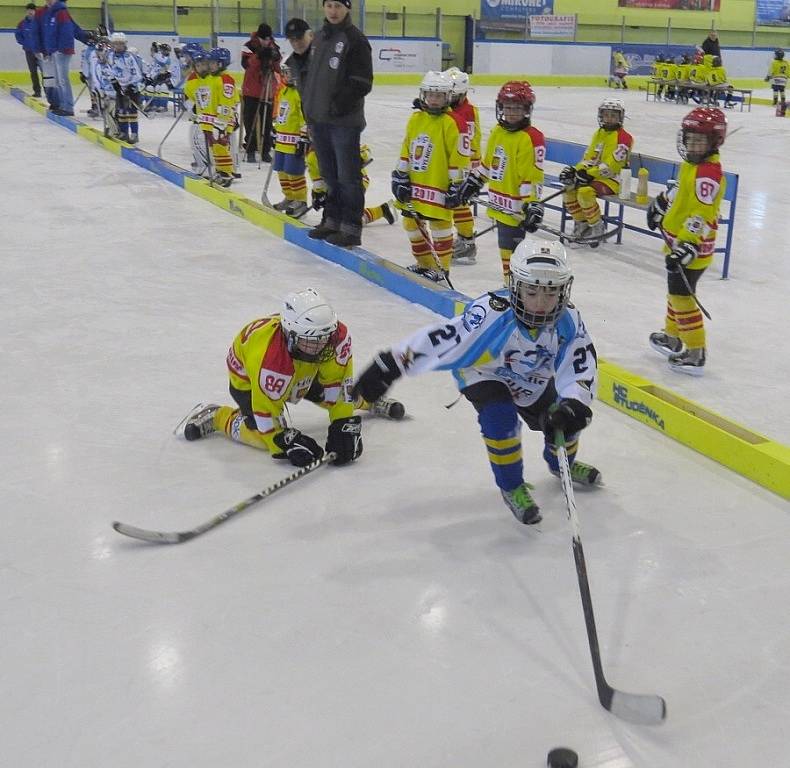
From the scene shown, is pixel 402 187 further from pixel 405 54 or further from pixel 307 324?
pixel 405 54

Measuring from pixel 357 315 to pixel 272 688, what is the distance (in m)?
2.98

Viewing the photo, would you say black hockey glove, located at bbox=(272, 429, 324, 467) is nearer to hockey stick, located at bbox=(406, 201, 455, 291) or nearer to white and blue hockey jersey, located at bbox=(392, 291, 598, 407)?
white and blue hockey jersey, located at bbox=(392, 291, 598, 407)

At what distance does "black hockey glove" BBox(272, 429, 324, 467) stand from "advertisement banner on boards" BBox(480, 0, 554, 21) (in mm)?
22315

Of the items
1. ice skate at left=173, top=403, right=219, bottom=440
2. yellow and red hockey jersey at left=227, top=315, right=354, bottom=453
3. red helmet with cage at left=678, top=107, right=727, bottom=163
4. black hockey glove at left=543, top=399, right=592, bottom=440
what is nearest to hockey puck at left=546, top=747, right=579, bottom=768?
black hockey glove at left=543, top=399, right=592, bottom=440

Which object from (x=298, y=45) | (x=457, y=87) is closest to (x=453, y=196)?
(x=457, y=87)

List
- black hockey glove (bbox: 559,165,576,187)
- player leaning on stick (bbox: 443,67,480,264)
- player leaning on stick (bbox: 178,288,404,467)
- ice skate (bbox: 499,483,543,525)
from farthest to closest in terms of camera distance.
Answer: black hockey glove (bbox: 559,165,576,187) < player leaning on stick (bbox: 443,67,480,264) < player leaning on stick (bbox: 178,288,404,467) < ice skate (bbox: 499,483,543,525)

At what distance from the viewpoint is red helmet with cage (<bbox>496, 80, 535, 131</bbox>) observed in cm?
523

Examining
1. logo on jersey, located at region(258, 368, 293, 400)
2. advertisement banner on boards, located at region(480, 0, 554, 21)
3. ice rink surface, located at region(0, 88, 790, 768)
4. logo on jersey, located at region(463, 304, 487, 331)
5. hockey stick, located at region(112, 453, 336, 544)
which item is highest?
advertisement banner on boards, located at region(480, 0, 554, 21)

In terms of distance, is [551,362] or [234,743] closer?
[234,743]

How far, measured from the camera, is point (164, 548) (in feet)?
8.80

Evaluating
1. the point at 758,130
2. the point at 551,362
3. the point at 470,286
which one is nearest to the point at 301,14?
the point at 758,130

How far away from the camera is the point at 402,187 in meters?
5.32

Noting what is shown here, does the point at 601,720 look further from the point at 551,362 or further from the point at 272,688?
the point at 551,362

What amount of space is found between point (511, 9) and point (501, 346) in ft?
75.7
